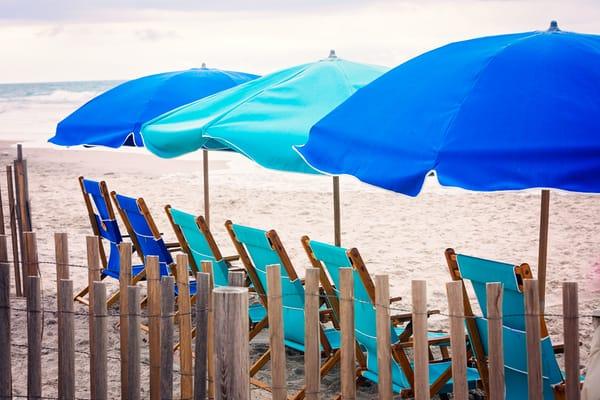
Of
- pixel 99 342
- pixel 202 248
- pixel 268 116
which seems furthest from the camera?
pixel 202 248

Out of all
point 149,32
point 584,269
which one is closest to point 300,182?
point 584,269

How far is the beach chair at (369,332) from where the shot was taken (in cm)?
423

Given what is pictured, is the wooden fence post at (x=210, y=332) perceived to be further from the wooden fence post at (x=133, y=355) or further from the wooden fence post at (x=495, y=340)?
the wooden fence post at (x=495, y=340)

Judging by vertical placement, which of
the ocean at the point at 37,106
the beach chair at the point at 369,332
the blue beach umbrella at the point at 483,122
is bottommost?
the beach chair at the point at 369,332

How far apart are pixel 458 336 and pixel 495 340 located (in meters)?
0.14

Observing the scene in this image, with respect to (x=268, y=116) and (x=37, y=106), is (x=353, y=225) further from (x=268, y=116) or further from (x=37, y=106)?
(x=37, y=106)

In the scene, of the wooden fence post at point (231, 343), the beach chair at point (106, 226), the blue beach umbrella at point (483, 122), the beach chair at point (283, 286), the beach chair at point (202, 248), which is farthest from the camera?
the beach chair at point (106, 226)

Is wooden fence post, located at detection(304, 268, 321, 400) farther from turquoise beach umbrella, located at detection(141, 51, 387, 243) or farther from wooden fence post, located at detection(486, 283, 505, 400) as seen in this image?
turquoise beach umbrella, located at detection(141, 51, 387, 243)

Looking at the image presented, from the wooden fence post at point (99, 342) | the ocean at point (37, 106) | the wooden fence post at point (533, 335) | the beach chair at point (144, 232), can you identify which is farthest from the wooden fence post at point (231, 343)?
the ocean at point (37, 106)

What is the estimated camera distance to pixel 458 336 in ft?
11.4

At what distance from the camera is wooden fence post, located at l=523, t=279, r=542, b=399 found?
3434 mm

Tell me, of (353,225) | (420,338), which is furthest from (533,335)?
(353,225)

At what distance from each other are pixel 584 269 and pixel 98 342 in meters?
6.15

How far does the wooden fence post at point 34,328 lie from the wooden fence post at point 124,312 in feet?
1.14
